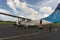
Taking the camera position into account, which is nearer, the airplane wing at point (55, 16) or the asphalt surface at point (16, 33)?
the airplane wing at point (55, 16)

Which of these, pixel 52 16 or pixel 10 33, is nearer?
pixel 52 16

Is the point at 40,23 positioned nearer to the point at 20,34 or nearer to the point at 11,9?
the point at 11,9

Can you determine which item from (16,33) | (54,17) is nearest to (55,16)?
(54,17)

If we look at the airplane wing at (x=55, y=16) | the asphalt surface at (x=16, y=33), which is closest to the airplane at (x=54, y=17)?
the airplane wing at (x=55, y=16)

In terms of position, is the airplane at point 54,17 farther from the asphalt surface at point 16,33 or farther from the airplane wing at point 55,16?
the asphalt surface at point 16,33

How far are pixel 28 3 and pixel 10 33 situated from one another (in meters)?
2.80

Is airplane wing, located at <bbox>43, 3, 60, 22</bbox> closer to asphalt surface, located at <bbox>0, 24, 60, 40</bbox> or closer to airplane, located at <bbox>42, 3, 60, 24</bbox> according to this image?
airplane, located at <bbox>42, 3, 60, 24</bbox>

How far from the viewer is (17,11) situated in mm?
3232

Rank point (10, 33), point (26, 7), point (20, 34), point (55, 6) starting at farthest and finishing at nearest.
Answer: point (10, 33) → point (20, 34) → point (26, 7) → point (55, 6)

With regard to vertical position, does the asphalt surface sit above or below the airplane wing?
below

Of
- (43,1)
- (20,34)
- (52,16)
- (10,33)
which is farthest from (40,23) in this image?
(10,33)

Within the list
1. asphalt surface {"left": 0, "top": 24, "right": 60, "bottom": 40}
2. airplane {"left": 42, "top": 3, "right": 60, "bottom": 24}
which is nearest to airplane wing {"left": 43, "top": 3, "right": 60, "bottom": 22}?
airplane {"left": 42, "top": 3, "right": 60, "bottom": 24}

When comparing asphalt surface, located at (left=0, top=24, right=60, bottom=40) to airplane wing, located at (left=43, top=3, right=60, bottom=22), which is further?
asphalt surface, located at (left=0, top=24, right=60, bottom=40)

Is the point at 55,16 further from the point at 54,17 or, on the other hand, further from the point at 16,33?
the point at 16,33
